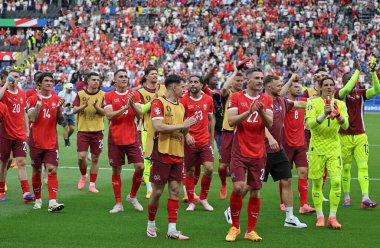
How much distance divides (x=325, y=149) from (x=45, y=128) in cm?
486

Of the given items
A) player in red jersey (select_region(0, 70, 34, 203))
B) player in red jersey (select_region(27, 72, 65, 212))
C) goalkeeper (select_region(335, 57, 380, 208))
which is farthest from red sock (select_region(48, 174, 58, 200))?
A: goalkeeper (select_region(335, 57, 380, 208))

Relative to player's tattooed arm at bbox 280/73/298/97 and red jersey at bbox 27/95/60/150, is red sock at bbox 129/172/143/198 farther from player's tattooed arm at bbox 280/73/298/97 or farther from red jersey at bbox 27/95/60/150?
Result: player's tattooed arm at bbox 280/73/298/97

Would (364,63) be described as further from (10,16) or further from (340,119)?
(340,119)

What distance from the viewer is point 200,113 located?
13938 mm

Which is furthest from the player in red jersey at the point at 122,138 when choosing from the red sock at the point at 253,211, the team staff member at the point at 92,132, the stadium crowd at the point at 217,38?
the stadium crowd at the point at 217,38

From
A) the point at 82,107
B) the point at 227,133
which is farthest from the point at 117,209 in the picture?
the point at 227,133

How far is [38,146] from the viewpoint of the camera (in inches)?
540

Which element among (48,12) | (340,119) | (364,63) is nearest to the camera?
(340,119)

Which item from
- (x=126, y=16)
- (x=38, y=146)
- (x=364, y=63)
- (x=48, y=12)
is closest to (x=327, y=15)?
(x=364, y=63)

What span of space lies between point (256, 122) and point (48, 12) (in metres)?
49.7

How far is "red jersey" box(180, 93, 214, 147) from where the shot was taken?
1389 cm

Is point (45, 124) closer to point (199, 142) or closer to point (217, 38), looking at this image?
point (199, 142)

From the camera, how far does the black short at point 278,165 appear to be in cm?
1230

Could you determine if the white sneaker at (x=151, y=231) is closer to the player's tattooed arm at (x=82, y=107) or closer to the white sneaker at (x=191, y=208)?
the white sneaker at (x=191, y=208)
